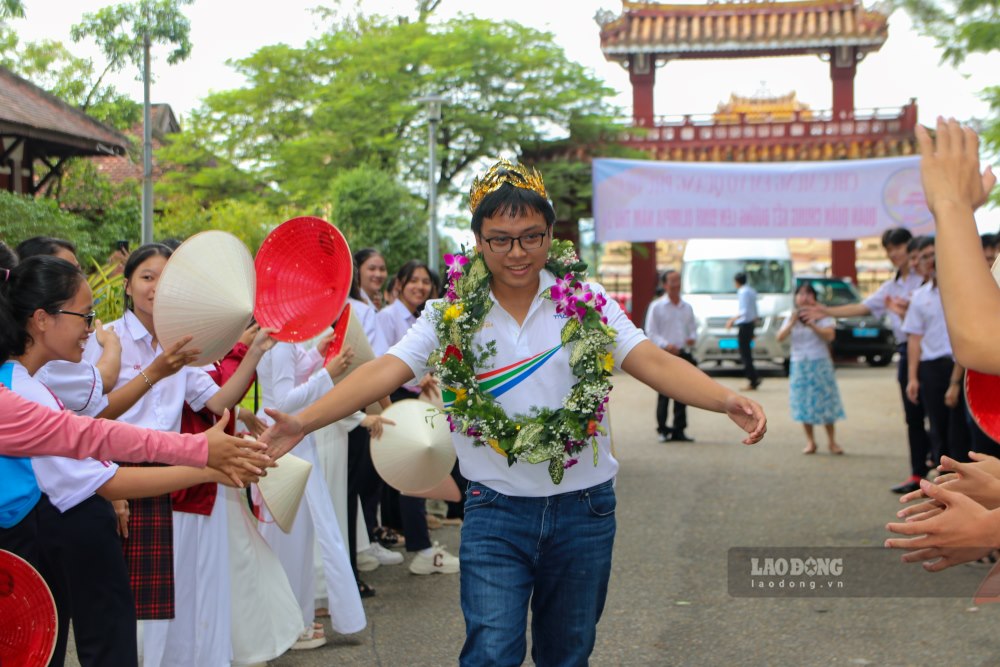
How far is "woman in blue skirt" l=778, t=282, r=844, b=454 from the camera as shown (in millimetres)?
11297

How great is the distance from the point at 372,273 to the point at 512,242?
4.09m

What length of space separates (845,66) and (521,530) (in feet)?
99.6

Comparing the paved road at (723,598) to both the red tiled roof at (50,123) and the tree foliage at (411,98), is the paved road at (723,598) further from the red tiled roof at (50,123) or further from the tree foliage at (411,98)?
the tree foliage at (411,98)

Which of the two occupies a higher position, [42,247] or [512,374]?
[42,247]

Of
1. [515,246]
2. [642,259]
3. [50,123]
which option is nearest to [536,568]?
[515,246]

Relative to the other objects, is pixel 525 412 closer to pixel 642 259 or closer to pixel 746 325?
pixel 746 325

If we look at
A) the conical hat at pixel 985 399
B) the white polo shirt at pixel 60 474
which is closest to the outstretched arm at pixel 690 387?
Result: the conical hat at pixel 985 399

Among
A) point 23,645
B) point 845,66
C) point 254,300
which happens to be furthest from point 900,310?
point 845,66

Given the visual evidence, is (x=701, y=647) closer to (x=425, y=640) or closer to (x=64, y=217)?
(x=425, y=640)

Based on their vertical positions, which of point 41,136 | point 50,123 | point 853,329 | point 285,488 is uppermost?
point 50,123

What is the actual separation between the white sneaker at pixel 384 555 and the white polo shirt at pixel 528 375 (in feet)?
12.1

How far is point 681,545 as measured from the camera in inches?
290

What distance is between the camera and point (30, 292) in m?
3.45

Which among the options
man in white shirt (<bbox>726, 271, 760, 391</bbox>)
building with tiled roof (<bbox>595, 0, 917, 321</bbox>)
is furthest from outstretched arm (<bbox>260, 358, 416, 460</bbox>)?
building with tiled roof (<bbox>595, 0, 917, 321</bbox>)
